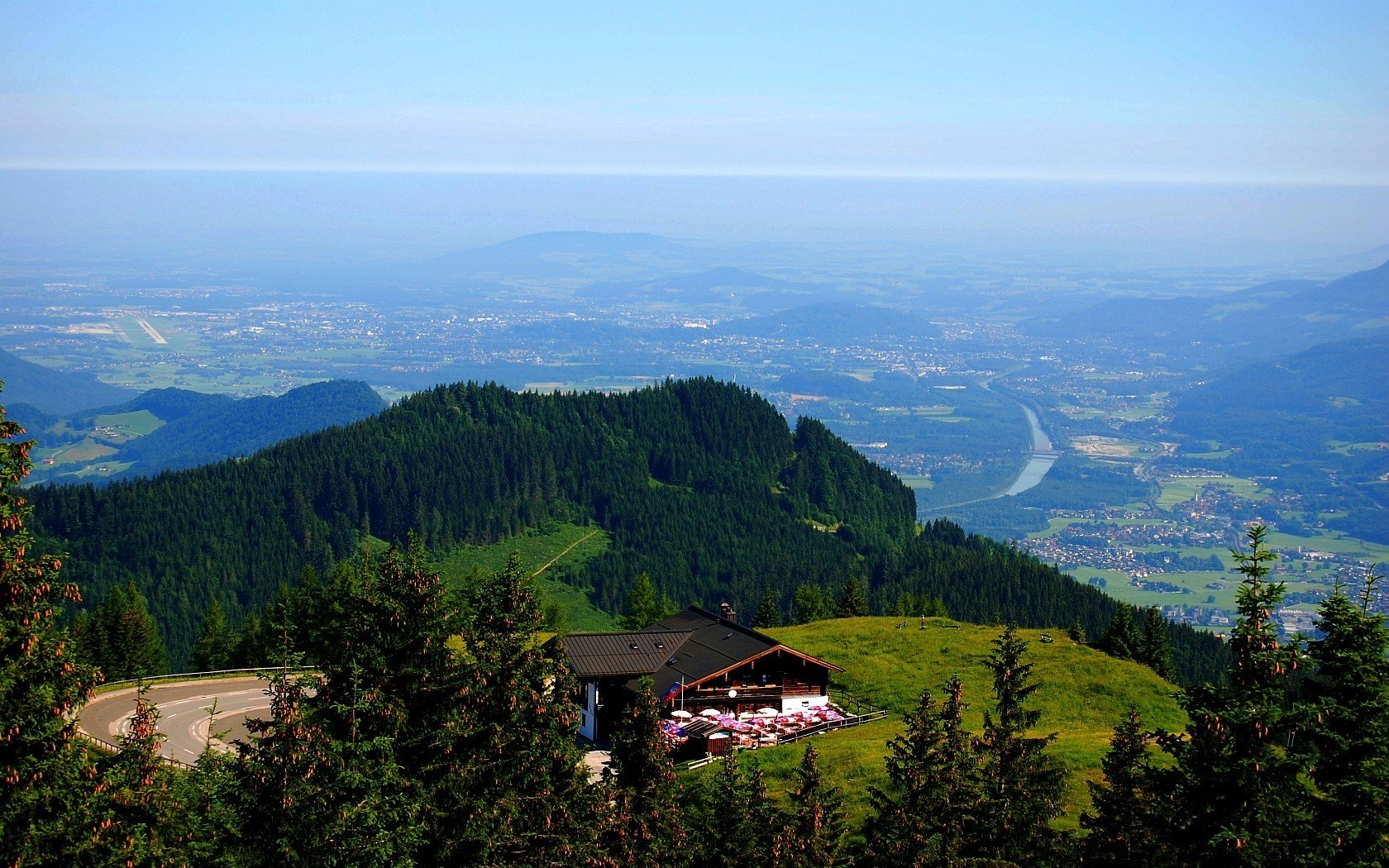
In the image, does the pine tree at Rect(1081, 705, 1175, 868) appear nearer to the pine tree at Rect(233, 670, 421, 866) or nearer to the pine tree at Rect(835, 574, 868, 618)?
the pine tree at Rect(233, 670, 421, 866)

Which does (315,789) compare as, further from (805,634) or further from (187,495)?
(187,495)

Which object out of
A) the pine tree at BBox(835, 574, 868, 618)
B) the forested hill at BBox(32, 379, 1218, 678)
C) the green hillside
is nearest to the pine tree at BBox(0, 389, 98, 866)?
the green hillside

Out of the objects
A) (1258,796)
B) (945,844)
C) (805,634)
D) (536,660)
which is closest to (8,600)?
(536,660)

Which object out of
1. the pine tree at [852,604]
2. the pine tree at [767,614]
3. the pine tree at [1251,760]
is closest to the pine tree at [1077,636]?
the pine tree at [852,604]

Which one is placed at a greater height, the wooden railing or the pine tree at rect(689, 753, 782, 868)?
the pine tree at rect(689, 753, 782, 868)

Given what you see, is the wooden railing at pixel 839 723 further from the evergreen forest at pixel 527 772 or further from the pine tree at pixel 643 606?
the pine tree at pixel 643 606

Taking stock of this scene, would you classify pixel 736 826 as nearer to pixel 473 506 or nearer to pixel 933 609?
pixel 933 609
